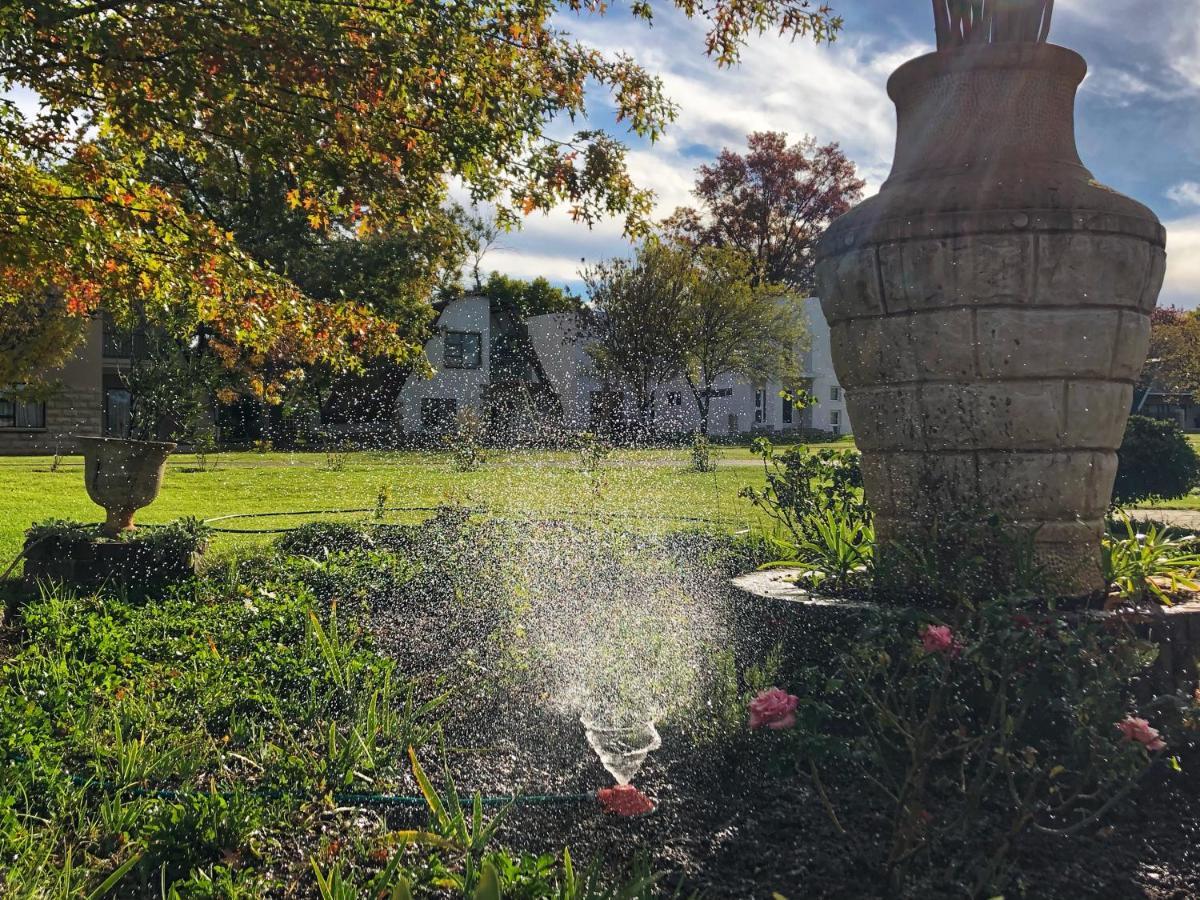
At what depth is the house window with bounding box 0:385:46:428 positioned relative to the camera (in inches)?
1339

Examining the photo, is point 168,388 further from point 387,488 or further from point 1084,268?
point 1084,268

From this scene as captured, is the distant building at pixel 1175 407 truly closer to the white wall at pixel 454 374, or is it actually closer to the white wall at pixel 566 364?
the white wall at pixel 566 364

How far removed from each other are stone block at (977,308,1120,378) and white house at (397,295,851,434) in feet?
105

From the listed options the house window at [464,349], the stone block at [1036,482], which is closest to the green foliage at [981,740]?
the stone block at [1036,482]

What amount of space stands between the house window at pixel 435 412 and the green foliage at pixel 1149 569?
34.0 meters

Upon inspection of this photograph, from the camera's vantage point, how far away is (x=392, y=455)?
2847 centimetres

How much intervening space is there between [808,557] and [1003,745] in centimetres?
265

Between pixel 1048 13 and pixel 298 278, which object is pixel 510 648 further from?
pixel 298 278

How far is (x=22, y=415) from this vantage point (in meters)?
34.2

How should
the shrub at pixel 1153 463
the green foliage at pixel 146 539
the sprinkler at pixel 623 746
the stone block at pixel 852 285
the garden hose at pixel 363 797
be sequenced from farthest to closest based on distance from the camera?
the shrub at pixel 1153 463
the green foliage at pixel 146 539
the stone block at pixel 852 285
the sprinkler at pixel 623 746
the garden hose at pixel 363 797

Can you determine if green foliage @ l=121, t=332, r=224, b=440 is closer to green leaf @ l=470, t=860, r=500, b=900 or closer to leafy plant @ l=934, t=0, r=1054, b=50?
leafy plant @ l=934, t=0, r=1054, b=50

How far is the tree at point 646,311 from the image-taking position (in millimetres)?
35344

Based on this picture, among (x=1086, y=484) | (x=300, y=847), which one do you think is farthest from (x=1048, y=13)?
(x=300, y=847)

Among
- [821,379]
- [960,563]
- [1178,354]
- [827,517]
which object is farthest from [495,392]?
[960,563]
